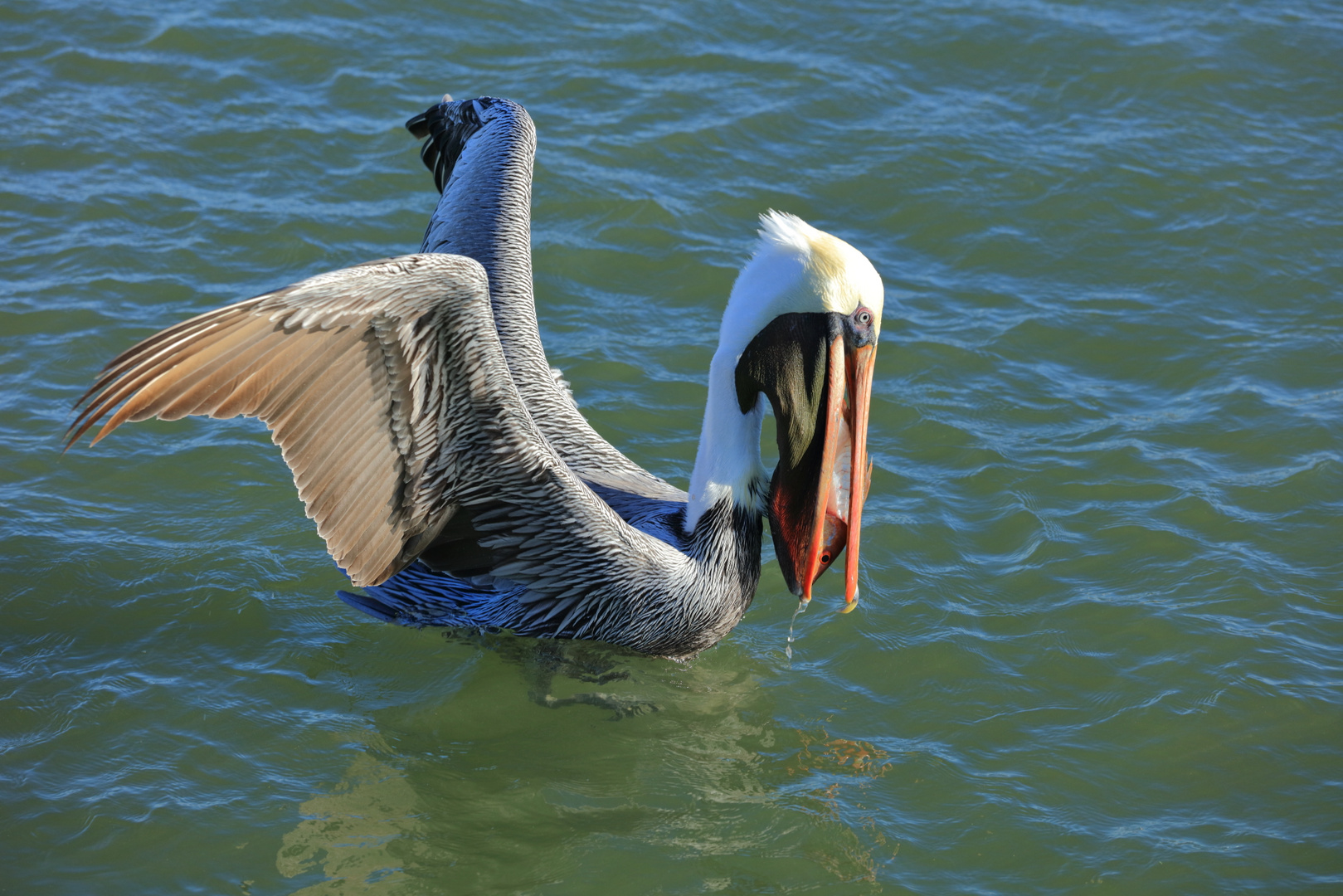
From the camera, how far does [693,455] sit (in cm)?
707

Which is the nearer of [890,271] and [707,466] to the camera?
[707,466]

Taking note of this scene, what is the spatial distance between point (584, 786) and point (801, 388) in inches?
76.2

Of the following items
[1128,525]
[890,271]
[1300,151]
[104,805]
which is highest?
[1300,151]

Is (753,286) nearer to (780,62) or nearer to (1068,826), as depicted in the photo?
(1068,826)

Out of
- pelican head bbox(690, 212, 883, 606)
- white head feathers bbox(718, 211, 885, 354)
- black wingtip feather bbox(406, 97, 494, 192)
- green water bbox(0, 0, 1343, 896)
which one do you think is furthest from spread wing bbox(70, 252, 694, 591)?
black wingtip feather bbox(406, 97, 494, 192)

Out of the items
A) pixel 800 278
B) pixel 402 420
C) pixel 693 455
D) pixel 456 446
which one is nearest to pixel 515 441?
pixel 456 446

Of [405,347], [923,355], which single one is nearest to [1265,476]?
[923,355]

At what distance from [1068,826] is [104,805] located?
3.89m

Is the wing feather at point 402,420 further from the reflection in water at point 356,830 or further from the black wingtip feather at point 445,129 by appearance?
the black wingtip feather at point 445,129

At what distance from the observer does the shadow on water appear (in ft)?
15.9

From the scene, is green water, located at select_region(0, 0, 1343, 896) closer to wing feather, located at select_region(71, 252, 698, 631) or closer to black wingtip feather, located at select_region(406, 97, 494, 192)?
wing feather, located at select_region(71, 252, 698, 631)

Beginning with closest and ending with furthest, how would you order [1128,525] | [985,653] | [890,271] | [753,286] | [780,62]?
[753,286] → [985,653] → [1128,525] → [890,271] → [780,62]

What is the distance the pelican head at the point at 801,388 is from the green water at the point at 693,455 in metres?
0.87

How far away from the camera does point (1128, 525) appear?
660 centimetres
